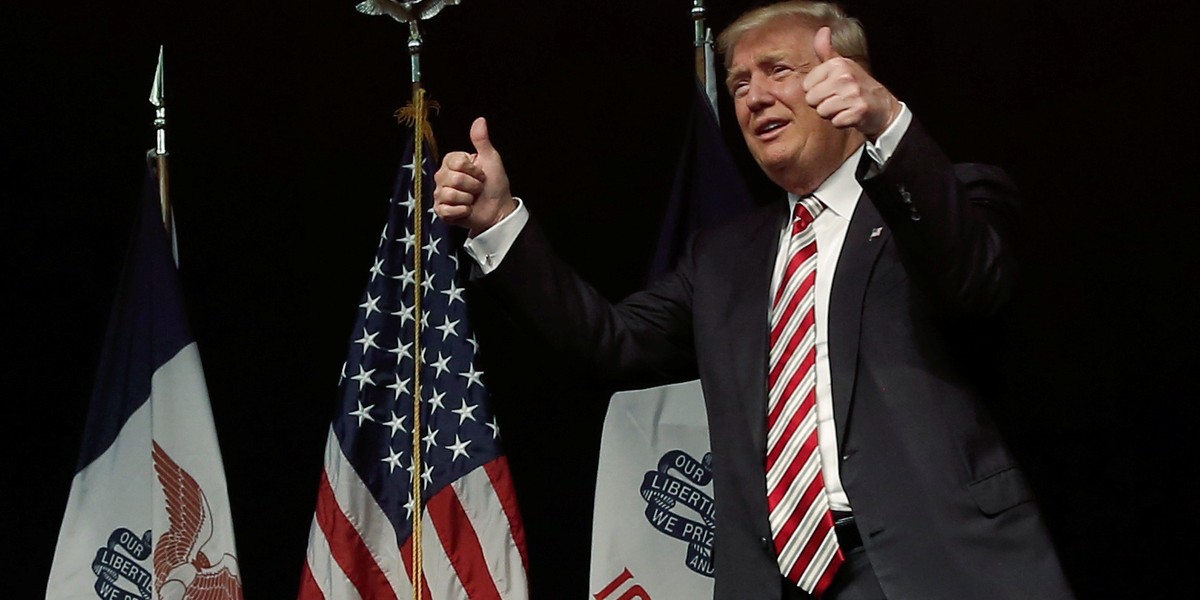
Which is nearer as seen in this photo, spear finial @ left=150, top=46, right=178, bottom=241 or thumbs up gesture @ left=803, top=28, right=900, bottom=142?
thumbs up gesture @ left=803, top=28, right=900, bottom=142

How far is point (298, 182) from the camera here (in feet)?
11.9

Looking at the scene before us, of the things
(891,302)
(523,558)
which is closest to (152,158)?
(523,558)

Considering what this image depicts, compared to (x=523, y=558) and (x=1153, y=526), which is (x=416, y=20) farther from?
(x=1153, y=526)

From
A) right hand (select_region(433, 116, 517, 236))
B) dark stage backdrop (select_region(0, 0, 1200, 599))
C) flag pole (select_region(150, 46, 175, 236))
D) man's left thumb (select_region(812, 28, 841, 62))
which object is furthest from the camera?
flag pole (select_region(150, 46, 175, 236))

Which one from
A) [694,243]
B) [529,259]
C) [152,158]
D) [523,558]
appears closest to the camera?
[529,259]

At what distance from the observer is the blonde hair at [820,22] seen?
1.97 meters

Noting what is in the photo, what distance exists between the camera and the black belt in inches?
63.4

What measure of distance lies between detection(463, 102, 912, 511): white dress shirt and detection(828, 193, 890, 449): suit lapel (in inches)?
0.7

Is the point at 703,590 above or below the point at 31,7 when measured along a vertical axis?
below

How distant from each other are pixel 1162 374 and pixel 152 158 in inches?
93.4

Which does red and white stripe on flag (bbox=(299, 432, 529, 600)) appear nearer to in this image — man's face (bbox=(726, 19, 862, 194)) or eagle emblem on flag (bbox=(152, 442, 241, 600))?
eagle emblem on flag (bbox=(152, 442, 241, 600))

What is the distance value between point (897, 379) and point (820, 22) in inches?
23.6

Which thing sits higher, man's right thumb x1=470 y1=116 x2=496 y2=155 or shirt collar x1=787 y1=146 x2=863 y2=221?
man's right thumb x1=470 y1=116 x2=496 y2=155

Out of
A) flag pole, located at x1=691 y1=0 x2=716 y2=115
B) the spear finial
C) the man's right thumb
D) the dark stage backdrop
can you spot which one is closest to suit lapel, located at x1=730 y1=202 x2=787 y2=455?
the man's right thumb
